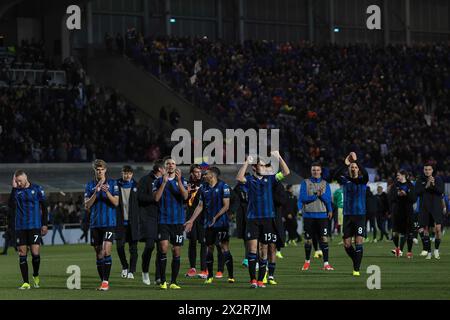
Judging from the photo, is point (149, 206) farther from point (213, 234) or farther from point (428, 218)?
point (428, 218)

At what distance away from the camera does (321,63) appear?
64250 millimetres

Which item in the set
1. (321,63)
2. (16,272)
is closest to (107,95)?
(321,63)

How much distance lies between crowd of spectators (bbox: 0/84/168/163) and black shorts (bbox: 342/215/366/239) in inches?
984

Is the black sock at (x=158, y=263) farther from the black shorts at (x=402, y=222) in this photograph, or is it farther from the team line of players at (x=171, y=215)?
the black shorts at (x=402, y=222)

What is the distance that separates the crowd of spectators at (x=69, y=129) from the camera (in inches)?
1857

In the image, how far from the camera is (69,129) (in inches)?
1934

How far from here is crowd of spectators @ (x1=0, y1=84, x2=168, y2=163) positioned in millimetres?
47156

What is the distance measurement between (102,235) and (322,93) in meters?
42.0

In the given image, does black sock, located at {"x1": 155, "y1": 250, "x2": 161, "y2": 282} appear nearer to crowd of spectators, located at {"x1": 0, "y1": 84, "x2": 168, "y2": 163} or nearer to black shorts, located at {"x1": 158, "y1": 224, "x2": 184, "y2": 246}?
black shorts, located at {"x1": 158, "y1": 224, "x2": 184, "y2": 246}

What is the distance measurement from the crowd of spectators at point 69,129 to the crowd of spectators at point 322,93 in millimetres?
4529

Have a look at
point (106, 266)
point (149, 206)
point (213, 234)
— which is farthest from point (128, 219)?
point (106, 266)

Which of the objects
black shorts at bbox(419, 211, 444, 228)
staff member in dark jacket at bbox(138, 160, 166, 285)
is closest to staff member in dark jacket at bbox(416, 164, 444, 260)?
black shorts at bbox(419, 211, 444, 228)

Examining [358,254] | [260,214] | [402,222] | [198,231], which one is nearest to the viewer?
[260,214]

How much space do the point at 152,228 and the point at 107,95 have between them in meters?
36.7
